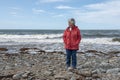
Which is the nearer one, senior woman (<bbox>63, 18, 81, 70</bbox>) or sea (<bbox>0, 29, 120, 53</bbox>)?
senior woman (<bbox>63, 18, 81, 70</bbox>)

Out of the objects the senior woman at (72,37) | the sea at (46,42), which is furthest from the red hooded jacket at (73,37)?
the sea at (46,42)

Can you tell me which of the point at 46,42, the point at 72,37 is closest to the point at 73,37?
the point at 72,37

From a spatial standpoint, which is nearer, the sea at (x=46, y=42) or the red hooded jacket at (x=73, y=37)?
the red hooded jacket at (x=73, y=37)

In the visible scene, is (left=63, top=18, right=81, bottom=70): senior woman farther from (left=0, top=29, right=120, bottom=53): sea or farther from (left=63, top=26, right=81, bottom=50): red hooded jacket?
(left=0, top=29, right=120, bottom=53): sea

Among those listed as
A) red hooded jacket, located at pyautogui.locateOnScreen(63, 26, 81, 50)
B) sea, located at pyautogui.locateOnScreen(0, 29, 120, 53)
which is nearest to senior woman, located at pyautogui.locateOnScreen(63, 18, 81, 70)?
red hooded jacket, located at pyautogui.locateOnScreen(63, 26, 81, 50)

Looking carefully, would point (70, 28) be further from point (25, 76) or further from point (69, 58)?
point (25, 76)

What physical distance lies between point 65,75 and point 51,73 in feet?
1.70

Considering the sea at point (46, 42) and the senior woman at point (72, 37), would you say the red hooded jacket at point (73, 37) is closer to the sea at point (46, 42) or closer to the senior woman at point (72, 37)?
the senior woman at point (72, 37)

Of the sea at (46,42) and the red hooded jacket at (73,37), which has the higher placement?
the red hooded jacket at (73,37)

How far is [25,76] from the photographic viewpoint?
8.41 metres

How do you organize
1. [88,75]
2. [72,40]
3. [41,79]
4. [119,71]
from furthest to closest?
[72,40], [119,71], [88,75], [41,79]

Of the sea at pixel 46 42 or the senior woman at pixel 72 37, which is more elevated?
the senior woman at pixel 72 37

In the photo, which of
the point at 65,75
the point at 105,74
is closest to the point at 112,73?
the point at 105,74

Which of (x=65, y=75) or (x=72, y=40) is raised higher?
(x=72, y=40)
